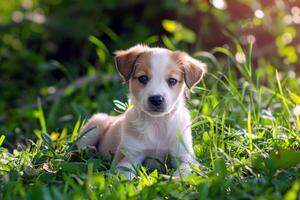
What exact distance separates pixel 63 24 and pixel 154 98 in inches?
207

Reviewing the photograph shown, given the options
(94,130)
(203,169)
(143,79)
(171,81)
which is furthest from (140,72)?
(94,130)

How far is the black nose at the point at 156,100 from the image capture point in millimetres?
4758

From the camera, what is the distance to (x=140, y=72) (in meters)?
4.95

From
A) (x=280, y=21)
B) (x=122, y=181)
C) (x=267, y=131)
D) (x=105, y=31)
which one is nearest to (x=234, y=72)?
(x=280, y=21)

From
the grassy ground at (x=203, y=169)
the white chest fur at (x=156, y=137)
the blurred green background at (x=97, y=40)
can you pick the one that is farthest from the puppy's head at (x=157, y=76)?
the blurred green background at (x=97, y=40)

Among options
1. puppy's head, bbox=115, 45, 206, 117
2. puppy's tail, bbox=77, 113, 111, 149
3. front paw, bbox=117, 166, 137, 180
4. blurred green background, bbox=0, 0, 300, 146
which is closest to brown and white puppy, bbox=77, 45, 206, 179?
puppy's head, bbox=115, 45, 206, 117

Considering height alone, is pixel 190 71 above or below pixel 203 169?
above

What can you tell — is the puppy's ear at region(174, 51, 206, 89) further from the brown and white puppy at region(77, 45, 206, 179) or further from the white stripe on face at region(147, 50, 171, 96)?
the white stripe on face at region(147, 50, 171, 96)

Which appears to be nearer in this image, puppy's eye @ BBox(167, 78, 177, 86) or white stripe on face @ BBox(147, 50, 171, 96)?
white stripe on face @ BBox(147, 50, 171, 96)

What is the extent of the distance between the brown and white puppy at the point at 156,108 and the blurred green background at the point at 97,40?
4.89 feet

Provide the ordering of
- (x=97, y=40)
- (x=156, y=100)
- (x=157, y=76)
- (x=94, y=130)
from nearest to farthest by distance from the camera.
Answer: (x=156, y=100) < (x=157, y=76) < (x=94, y=130) < (x=97, y=40)

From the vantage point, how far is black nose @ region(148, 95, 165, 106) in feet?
15.6

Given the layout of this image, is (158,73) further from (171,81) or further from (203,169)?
(203,169)

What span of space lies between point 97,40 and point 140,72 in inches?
100
